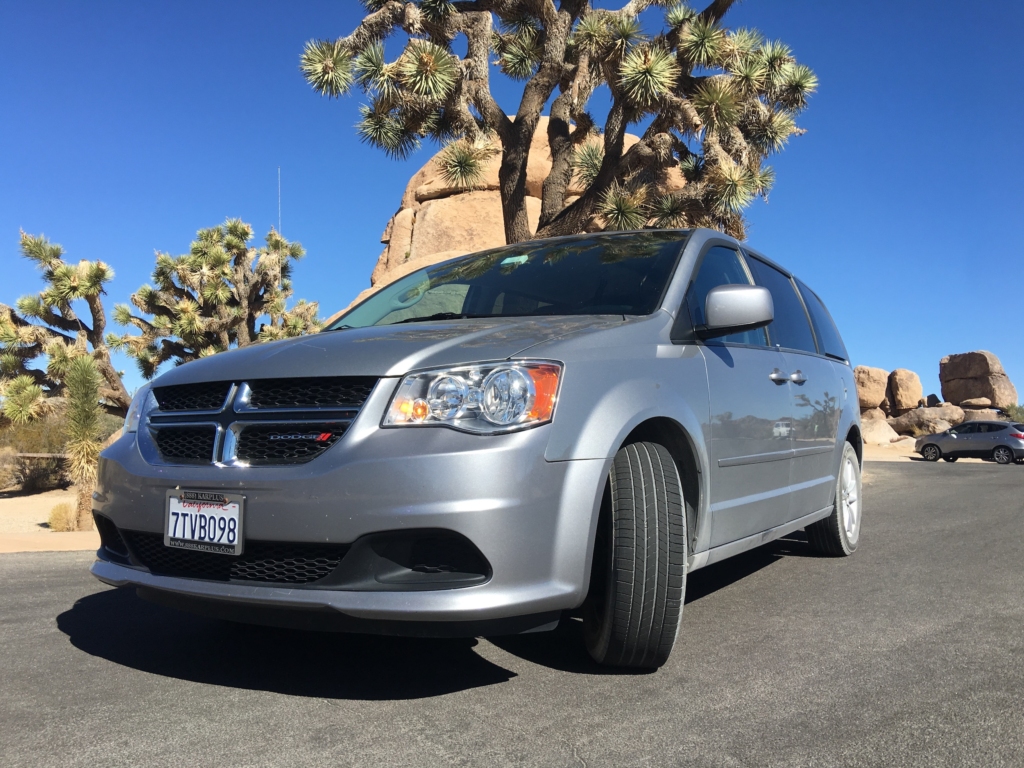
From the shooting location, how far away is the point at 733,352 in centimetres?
375

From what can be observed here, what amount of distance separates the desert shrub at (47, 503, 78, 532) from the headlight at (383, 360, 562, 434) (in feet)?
37.3

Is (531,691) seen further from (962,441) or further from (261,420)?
(962,441)

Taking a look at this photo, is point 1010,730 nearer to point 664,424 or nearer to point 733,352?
point 664,424

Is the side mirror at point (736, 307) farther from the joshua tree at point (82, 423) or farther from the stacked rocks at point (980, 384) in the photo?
the stacked rocks at point (980, 384)

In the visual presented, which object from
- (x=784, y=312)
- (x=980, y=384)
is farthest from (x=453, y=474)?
(x=980, y=384)

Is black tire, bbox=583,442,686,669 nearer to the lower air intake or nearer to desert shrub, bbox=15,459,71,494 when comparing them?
the lower air intake

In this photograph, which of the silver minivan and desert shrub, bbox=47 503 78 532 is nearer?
the silver minivan

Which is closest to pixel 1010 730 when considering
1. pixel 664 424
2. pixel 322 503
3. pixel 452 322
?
pixel 664 424

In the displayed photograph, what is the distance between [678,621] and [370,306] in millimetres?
2297

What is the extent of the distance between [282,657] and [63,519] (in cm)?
1059

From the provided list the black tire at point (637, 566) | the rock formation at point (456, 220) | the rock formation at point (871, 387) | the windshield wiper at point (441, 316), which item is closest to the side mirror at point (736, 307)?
the black tire at point (637, 566)

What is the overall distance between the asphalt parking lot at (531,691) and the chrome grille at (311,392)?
0.91 m

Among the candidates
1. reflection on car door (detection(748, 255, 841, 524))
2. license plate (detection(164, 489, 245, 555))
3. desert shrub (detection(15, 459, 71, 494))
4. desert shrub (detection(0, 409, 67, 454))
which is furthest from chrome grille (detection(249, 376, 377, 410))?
desert shrub (detection(0, 409, 67, 454))

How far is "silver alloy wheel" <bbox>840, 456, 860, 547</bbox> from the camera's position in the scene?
5500mm
